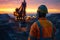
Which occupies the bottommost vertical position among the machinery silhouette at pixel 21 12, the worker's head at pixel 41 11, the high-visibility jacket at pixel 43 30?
the machinery silhouette at pixel 21 12

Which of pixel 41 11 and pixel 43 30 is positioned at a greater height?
pixel 41 11

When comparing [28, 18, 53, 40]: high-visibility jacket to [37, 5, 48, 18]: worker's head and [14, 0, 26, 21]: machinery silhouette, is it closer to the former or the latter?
[37, 5, 48, 18]: worker's head

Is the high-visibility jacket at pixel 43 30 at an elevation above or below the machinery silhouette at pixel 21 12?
above

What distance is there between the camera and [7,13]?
8.59 meters

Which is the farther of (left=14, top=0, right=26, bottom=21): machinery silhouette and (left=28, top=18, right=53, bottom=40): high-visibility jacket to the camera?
(left=14, top=0, right=26, bottom=21): machinery silhouette

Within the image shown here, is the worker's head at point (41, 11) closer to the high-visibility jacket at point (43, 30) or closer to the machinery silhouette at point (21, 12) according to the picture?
the high-visibility jacket at point (43, 30)

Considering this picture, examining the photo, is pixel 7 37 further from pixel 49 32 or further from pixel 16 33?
pixel 49 32

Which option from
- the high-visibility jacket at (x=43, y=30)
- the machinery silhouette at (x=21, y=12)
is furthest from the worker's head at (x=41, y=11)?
the machinery silhouette at (x=21, y=12)

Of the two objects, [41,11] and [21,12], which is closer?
[41,11]

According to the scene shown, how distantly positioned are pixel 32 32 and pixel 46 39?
0.23 m

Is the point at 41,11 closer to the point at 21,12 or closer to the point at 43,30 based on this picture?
the point at 43,30

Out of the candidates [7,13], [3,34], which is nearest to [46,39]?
[3,34]

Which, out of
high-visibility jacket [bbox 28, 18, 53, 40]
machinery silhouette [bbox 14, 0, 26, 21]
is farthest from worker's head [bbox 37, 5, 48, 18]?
machinery silhouette [bbox 14, 0, 26, 21]

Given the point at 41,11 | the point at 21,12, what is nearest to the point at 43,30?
the point at 41,11
